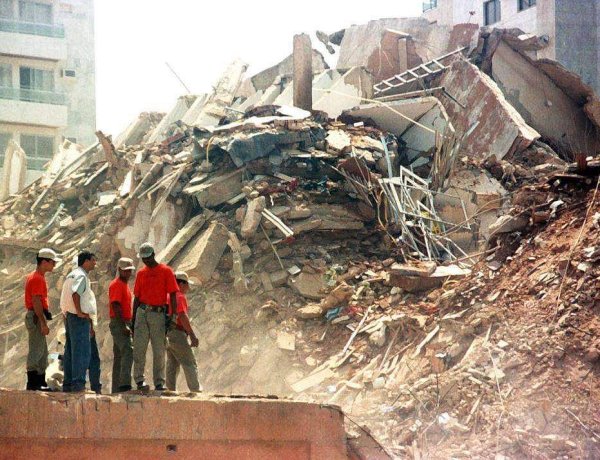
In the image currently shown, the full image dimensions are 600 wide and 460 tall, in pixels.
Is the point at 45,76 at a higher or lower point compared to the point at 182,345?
higher

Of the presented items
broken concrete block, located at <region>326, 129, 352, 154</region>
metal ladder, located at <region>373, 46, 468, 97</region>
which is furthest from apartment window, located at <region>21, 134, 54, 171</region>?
broken concrete block, located at <region>326, 129, 352, 154</region>

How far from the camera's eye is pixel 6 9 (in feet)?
111

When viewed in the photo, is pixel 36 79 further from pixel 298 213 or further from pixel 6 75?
pixel 298 213

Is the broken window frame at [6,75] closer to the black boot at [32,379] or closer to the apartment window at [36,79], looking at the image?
the apartment window at [36,79]

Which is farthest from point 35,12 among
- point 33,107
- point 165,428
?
point 165,428

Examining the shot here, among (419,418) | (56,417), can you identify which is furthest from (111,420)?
(419,418)

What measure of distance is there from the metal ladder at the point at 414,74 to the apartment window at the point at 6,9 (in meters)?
19.2

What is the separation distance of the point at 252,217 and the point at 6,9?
77.7 ft

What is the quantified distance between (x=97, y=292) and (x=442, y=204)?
5.65m

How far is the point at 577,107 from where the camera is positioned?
792 inches

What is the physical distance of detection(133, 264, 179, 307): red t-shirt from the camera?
7527 mm

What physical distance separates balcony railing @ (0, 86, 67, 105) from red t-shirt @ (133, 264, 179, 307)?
27.4m

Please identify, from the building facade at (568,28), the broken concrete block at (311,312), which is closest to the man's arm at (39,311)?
the broken concrete block at (311,312)

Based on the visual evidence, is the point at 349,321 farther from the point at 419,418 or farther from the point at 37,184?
the point at 37,184
